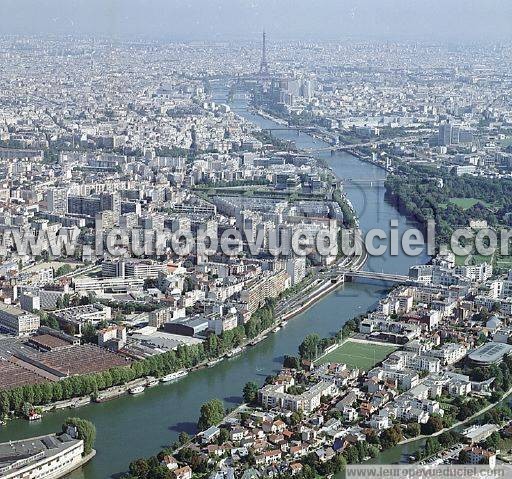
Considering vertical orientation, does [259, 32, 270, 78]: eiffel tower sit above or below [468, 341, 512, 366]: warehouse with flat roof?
above

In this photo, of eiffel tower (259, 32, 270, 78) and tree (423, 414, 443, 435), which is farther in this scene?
eiffel tower (259, 32, 270, 78)

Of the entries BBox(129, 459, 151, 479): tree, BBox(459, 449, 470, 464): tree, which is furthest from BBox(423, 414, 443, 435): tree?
BBox(129, 459, 151, 479): tree

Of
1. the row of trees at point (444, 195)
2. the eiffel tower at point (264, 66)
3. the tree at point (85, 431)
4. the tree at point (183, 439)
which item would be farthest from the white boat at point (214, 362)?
the eiffel tower at point (264, 66)

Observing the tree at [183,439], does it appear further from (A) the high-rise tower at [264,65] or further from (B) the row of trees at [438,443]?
(A) the high-rise tower at [264,65]

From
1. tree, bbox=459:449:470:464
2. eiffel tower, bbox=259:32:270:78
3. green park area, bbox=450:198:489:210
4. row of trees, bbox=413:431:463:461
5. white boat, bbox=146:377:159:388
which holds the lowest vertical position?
green park area, bbox=450:198:489:210

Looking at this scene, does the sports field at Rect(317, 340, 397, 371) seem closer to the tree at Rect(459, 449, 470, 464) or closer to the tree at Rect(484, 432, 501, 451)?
the tree at Rect(484, 432, 501, 451)

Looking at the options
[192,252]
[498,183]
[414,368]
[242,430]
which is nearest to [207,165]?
[498,183]

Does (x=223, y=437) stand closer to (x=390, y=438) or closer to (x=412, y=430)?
(x=390, y=438)
